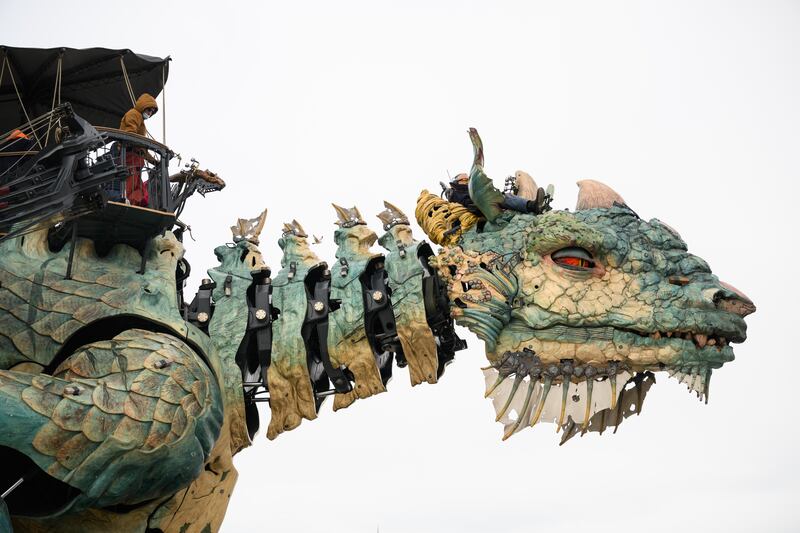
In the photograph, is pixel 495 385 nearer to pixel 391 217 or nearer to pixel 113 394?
pixel 391 217

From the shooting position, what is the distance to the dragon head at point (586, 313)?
25.8ft

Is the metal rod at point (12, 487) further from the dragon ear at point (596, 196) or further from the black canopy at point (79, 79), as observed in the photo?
the dragon ear at point (596, 196)

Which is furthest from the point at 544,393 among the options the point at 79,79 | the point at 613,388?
the point at 79,79

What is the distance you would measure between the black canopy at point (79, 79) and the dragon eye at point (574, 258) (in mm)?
3726

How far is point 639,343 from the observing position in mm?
7891

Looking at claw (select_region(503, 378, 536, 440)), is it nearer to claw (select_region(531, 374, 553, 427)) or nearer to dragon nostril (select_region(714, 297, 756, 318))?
claw (select_region(531, 374, 553, 427))

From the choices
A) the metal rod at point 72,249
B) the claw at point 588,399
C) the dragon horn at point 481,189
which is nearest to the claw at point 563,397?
the claw at point 588,399

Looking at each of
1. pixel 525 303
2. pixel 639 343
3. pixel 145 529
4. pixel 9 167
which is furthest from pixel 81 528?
pixel 639 343

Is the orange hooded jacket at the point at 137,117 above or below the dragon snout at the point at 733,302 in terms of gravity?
above

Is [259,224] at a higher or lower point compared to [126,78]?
lower

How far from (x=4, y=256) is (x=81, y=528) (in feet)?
6.07

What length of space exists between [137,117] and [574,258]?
336 cm

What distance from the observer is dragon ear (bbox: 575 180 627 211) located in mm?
8617

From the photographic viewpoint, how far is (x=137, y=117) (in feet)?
28.7
